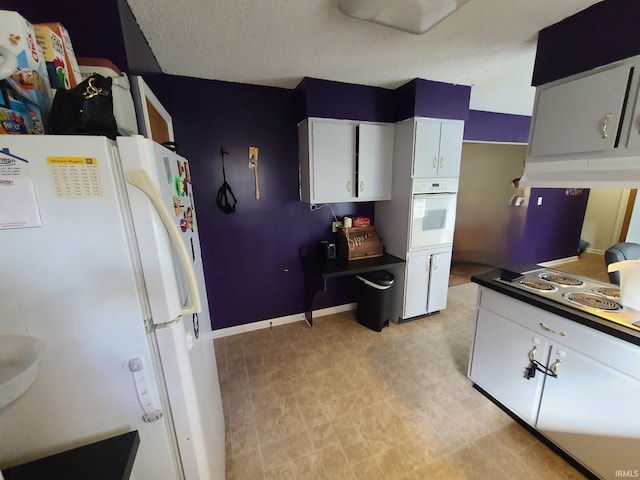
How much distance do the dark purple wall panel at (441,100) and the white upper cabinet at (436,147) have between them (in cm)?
7

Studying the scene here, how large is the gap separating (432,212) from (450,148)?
2.15ft

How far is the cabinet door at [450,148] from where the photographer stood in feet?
8.21

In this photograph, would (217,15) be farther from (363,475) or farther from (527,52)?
A: (363,475)

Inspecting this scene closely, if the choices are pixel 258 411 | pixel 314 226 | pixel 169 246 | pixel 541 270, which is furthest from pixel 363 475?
pixel 314 226

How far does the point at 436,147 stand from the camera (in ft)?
8.19

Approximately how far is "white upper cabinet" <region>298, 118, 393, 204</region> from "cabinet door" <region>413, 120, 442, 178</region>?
0.31 m

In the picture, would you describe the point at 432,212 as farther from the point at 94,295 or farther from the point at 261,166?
the point at 94,295

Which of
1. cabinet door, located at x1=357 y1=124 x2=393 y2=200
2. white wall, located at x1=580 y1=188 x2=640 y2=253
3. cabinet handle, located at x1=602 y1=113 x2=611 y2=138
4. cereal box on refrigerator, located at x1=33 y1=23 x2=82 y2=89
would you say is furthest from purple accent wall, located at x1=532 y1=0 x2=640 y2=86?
white wall, located at x1=580 y1=188 x2=640 y2=253

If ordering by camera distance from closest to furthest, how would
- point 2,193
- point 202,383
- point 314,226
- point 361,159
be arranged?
1. point 2,193
2. point 202,383
3. point 361,159
4. point 314,226

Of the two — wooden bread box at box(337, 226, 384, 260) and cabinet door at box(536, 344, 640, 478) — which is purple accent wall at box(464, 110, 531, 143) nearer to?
wooden bread box at box(337, 226, 384, 260)

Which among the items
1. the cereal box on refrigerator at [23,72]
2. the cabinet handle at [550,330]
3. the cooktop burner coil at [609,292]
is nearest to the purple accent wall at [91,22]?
the cereal box on refrigerator at [23,72]

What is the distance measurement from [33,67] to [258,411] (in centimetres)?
210

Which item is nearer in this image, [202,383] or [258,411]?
[202,383]

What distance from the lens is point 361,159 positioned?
2553 mm
